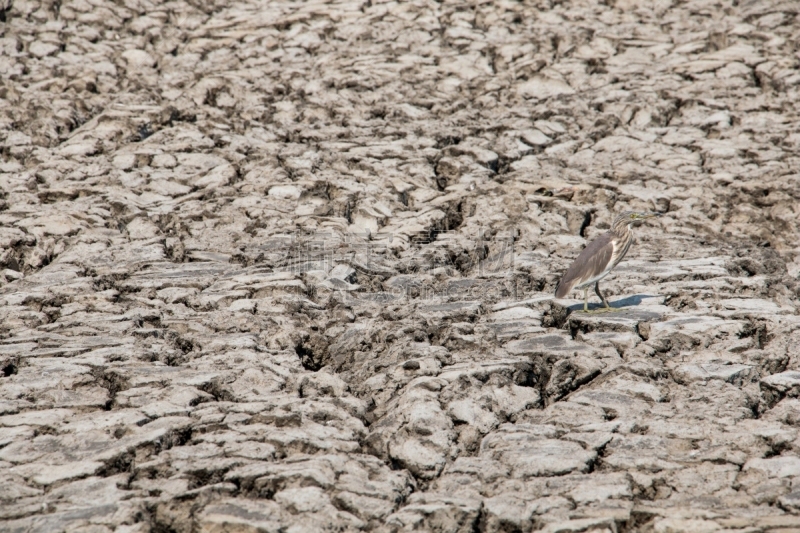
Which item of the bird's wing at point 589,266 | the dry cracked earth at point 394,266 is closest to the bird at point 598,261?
the bird's wing at point 589,266

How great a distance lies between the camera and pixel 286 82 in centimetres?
870

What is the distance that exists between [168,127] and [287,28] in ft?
8.34

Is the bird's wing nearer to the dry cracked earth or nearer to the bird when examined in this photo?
the bird

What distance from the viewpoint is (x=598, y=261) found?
4895 mm

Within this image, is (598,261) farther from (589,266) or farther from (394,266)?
(394,266)

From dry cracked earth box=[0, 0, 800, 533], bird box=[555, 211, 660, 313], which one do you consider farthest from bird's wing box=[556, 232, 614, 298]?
dry cracked earth box=[0, 0, 800, 533]

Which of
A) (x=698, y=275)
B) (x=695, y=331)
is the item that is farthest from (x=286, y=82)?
(x=695, y=331)

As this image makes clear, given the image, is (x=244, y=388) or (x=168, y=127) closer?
(x=244, y=388)

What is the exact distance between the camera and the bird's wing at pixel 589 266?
4867 millimetres

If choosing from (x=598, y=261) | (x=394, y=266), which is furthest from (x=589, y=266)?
(x=394, y=266)

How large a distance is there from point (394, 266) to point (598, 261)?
1698 millimetres

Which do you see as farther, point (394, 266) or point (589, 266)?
point (394, 266)

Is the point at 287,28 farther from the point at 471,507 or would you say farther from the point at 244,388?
the point at 471,507

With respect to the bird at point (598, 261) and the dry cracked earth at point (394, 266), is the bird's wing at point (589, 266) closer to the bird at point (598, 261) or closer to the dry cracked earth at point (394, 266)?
the bird at point (598, 261)
